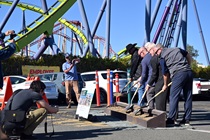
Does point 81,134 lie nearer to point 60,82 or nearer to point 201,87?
point 60,82

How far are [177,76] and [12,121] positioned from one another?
3371 millimetres

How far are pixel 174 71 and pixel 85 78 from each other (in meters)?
12.2

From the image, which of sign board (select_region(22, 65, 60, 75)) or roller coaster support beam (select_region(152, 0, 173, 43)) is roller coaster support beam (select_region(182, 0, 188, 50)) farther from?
sign board (select_region(22, 65, 60, 75))

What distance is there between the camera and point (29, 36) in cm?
2517

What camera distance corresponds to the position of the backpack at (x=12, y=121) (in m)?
6.46

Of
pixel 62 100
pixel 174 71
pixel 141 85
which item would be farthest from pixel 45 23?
pixel 174 71

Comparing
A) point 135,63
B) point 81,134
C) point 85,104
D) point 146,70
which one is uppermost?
point 135,63

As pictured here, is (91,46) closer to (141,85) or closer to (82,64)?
(82,64)

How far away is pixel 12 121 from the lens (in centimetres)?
646

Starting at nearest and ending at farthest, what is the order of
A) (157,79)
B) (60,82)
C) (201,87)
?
(157,79) → (60,82) → (201,87)

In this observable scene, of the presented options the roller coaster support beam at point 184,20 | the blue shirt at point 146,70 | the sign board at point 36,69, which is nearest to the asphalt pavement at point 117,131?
the blue shirt at point 146,70

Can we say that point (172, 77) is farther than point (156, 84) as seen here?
No

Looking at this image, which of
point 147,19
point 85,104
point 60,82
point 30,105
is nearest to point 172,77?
point 85,104

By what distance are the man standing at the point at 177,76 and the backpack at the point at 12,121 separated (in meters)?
3.10
